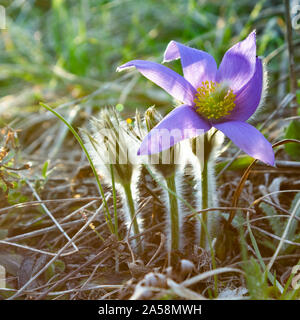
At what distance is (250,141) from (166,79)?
0.84 feet

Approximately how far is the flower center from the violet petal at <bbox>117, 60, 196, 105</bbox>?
0.02 metres

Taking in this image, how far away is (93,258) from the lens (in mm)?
1014

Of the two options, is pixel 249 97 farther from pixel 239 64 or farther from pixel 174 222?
pixel 174 222

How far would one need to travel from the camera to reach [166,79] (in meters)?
0.90

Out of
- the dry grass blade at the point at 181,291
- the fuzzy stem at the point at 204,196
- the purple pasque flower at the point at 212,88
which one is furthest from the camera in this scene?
the fuzzy stem at the point at 204,196

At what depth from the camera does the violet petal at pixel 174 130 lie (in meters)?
0.80

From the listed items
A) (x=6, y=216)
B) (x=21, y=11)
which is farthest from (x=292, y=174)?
(x=21, y=11)

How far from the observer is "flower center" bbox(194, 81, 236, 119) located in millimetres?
926

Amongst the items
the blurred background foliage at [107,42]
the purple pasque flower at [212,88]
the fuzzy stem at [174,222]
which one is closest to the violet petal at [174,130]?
the purple pasque flower at [212,88]

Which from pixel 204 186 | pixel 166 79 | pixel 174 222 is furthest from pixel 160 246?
pixel 166 79

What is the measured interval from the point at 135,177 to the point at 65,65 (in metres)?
1.90

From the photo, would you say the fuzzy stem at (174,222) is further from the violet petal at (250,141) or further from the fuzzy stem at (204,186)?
the violet petal at (250,141)

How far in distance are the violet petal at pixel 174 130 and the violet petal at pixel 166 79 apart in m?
0.04
